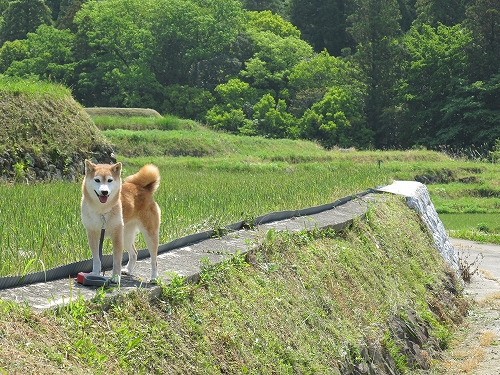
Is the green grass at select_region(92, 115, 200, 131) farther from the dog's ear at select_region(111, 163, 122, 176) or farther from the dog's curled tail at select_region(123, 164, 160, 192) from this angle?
the dog's ear at select_region(111, 163, 122, 176)

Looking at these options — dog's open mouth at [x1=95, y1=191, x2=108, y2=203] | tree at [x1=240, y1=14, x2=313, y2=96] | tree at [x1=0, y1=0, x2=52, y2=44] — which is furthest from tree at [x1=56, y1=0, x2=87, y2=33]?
dog's open mouth at [x1=95, y1=191, x2=108, y2=203]

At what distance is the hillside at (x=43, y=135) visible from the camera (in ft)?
49.9

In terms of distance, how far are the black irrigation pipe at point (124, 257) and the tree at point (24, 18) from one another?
53.9 meters

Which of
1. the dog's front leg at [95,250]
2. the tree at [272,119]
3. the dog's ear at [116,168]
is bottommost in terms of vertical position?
the tree at [272,119]

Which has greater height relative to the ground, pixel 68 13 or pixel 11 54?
pixel 68 13

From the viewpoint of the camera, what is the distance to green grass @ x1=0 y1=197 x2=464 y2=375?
438 centimetres

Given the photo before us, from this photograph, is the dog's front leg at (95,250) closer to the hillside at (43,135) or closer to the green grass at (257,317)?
the green grass at (257,317)

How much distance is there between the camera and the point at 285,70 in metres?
56.4

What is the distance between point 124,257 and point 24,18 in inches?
2285

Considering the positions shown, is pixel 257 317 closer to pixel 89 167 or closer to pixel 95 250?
pixel 95 250

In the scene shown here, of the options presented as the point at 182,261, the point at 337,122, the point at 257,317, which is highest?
the point at 182,261

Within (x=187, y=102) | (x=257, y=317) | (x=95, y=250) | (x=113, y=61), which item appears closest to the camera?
(x=95, y=250)

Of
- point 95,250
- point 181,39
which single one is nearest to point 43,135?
point 95,250

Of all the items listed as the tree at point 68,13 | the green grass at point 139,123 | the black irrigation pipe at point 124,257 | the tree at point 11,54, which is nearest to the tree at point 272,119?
the green grass at point 139,123
